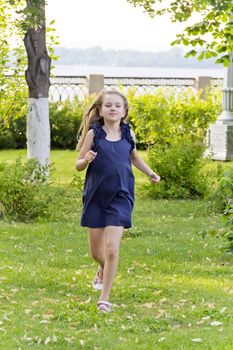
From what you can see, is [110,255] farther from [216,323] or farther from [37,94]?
[37,94]

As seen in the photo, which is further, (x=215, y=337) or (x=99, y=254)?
(x=99, y=254)

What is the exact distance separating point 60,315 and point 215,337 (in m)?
1.12

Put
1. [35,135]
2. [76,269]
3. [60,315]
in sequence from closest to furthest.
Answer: [60,315] → [76,269] → [35,135]

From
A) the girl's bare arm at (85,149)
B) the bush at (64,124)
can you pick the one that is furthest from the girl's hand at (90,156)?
the bush at (64,124)

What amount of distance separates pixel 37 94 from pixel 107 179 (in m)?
6.70

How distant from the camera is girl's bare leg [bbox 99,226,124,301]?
6402mm

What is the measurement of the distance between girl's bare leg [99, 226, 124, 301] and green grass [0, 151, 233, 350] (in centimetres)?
17

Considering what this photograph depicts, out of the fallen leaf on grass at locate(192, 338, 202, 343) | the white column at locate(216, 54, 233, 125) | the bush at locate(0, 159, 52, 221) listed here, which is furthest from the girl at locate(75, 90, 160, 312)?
the white column at locate(216, 54, 233, 125)

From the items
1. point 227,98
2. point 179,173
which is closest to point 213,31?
point 179,173

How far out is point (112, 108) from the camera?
6.62 metres

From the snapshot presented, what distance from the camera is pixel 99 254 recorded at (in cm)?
676

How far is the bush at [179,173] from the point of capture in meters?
12.9

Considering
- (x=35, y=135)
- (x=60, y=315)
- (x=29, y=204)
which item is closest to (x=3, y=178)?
(x=29, y=204)

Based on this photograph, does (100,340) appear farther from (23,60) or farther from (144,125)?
(144,125)
